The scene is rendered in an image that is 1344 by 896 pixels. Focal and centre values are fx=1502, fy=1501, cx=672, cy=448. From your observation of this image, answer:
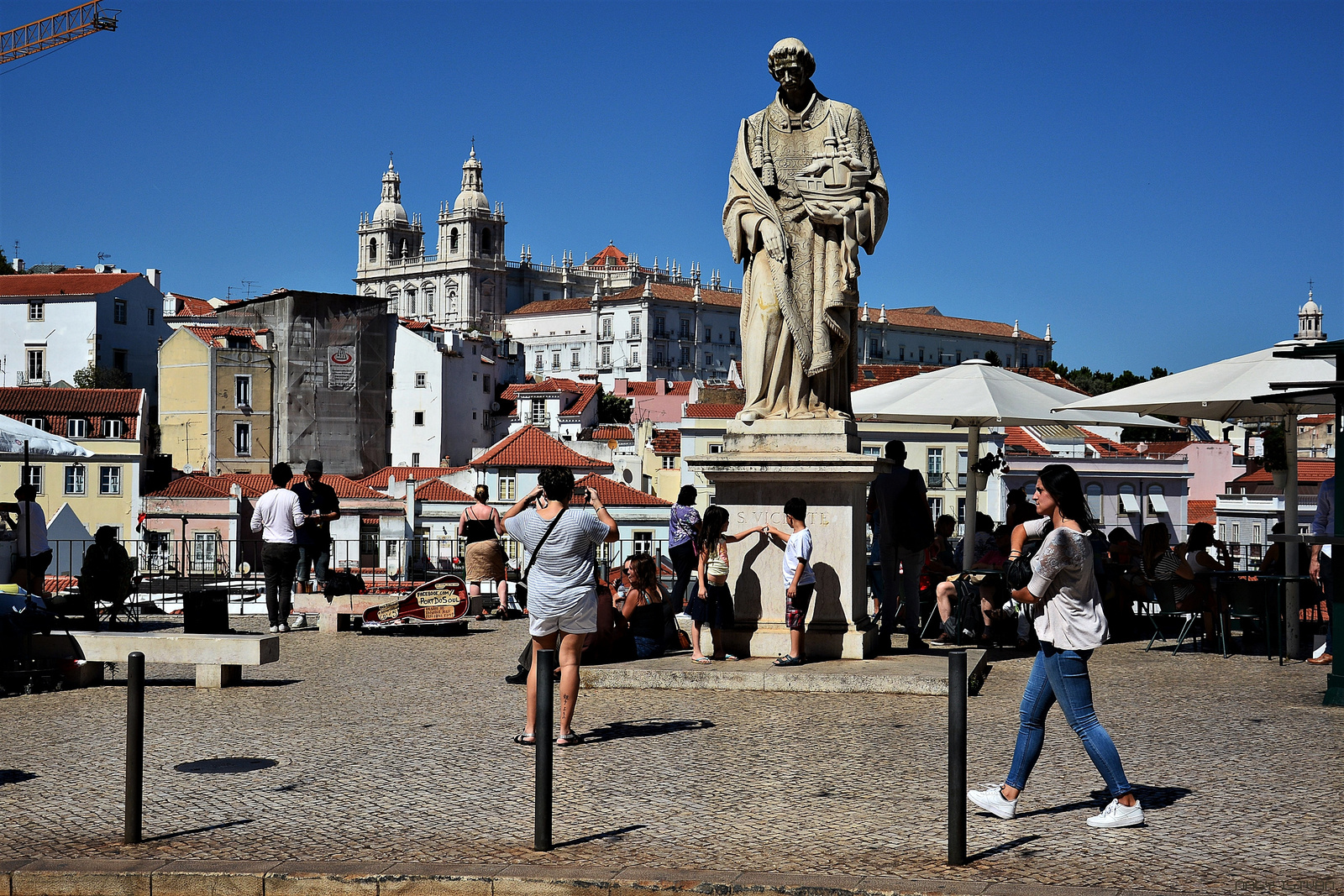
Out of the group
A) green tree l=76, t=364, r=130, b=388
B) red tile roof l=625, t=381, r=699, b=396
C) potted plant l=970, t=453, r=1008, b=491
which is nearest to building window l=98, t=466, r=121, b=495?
green tree l=76, t=364, r=130, b=388

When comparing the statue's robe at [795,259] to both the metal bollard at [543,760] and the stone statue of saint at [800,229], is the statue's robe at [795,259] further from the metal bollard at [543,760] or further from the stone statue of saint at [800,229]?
the metal bollard at [543,760]

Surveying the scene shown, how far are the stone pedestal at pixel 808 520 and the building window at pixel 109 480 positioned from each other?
6910 cm

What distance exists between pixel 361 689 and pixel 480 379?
329 feet

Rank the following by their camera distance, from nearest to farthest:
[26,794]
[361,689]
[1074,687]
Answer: [1074,687] < [26,794] < [361,689]

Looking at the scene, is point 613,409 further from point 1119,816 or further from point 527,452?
point 1119,816

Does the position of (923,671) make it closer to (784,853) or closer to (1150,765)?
(1150,765)

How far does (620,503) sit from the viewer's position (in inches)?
2569

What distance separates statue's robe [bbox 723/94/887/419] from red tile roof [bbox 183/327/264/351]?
76844 millimetres

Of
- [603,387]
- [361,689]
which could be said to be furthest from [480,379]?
[361,689]

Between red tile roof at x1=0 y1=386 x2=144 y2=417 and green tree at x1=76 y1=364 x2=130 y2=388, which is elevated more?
green tree at x1=76 y1=364 x2=130 y2=388

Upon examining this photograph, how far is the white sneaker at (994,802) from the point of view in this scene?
6.35 metres

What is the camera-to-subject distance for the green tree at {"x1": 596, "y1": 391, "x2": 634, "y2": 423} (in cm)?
13275

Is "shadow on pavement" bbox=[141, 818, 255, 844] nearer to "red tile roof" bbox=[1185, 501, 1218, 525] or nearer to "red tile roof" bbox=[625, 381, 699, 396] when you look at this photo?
"red tile roof" bbox=[1185, 501, 1218, 525]

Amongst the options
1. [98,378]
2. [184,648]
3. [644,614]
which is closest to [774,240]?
[644,614]
